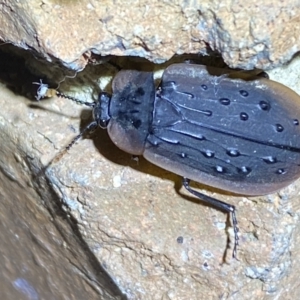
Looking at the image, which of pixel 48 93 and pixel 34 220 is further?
pixel 34 220

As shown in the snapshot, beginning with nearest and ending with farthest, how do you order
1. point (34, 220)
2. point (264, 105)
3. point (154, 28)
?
1. point (154, 28)
2. point (264, 105)
3. point (34, 220)

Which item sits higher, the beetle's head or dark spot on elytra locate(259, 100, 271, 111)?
dark spot on elytra locate(259, 100, 271, 111)

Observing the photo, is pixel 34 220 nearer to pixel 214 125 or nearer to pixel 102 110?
pixel 102 110

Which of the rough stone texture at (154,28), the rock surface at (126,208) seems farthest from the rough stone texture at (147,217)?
the rough stone texture at (154,28)

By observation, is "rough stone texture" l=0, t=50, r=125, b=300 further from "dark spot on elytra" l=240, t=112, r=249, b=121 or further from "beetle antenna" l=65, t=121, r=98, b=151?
"dark spot on elytra" l=240, t=112, r=249, b=121

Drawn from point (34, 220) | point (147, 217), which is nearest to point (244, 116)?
point (147, 217)

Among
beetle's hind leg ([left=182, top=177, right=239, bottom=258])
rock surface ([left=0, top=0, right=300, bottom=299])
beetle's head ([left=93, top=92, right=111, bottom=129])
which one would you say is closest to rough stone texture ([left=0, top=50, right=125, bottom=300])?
rock surface ([left=0, top=0, right=300, bottom=299])

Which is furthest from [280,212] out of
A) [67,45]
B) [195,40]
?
[67,45]
